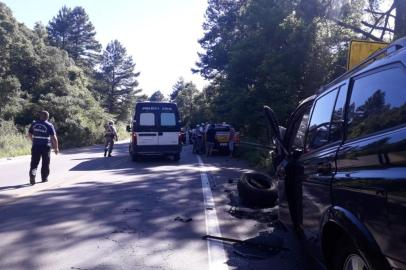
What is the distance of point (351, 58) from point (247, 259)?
4820 millimetres

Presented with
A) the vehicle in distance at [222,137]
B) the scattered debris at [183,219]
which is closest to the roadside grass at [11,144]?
the vehicle in distance at [222,137]

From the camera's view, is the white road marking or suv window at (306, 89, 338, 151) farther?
the white road marking

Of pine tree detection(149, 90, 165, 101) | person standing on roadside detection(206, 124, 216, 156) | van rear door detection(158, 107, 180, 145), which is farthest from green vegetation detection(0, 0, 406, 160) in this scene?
pine tree detection(149, 90, 165, 101)

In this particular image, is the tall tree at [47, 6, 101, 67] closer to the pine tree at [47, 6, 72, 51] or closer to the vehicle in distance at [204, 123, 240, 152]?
the pine tree at [47, 6, 72, 51]

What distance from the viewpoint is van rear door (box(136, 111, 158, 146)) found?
790 inches

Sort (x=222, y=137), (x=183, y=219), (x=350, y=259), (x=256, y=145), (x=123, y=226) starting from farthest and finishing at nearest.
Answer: (x=222, y=137)
(x=256, y=145)
(x=183, y=219)
(x=123, y=226)
(x=350, y=259)

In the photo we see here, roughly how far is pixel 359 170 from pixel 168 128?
1713 cm

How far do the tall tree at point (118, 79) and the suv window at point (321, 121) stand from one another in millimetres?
90377

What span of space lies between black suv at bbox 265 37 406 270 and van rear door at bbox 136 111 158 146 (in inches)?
603

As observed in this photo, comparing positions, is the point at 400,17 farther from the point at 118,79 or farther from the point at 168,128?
the point at 118,79

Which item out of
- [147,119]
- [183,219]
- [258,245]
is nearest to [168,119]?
[147,119]

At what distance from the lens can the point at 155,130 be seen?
66.0 ft

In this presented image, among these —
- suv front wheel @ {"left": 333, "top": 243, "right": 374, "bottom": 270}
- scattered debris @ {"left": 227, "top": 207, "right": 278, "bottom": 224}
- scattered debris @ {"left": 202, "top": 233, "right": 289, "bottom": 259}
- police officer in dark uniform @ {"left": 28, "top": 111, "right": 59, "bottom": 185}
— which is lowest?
scattered debris @ {"left": 202, "top": 233, "right": 289, "bottom": 259}

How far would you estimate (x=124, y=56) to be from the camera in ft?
325
